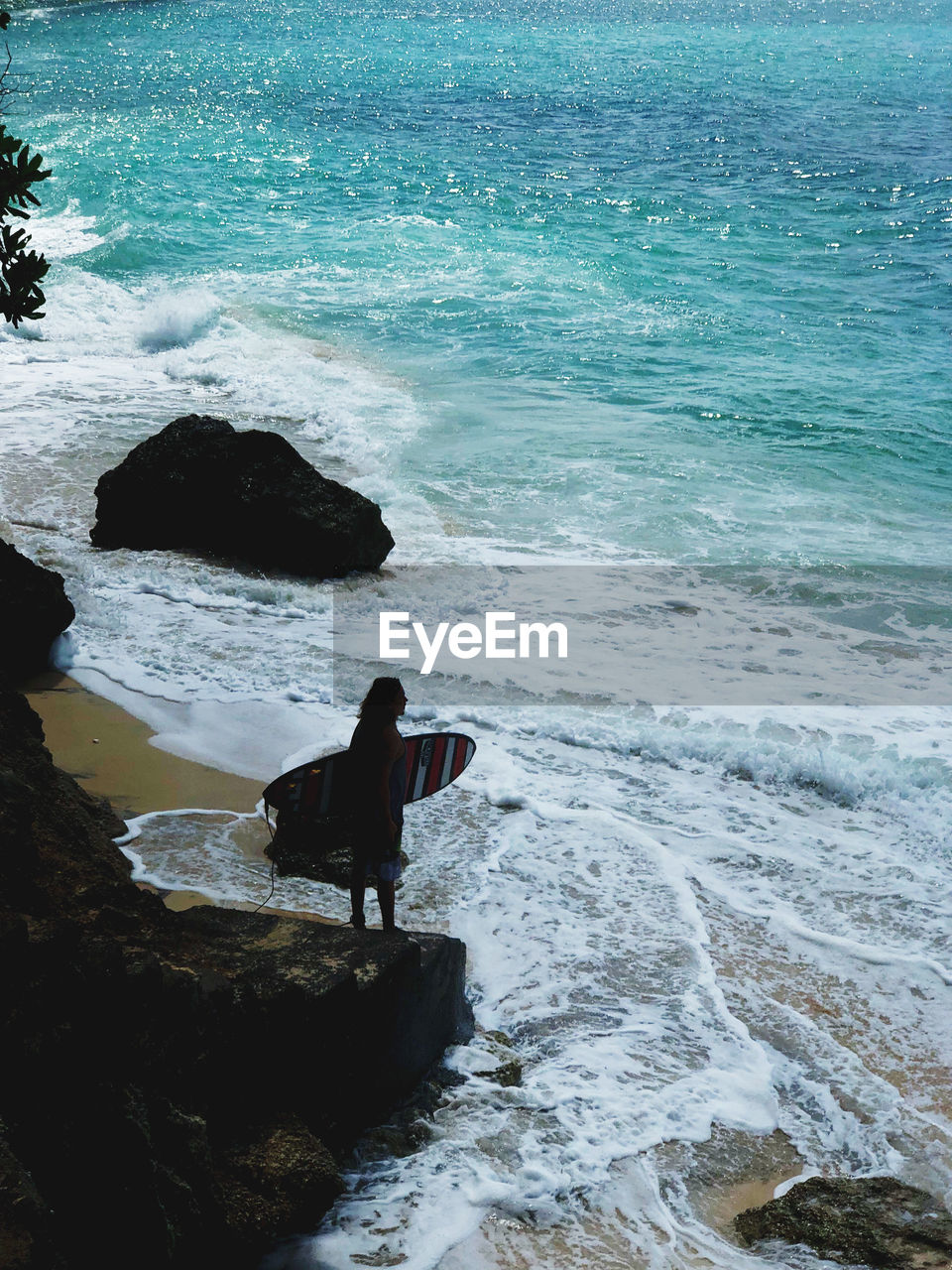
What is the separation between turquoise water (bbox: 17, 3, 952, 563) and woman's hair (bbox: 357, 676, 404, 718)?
7.16 metres

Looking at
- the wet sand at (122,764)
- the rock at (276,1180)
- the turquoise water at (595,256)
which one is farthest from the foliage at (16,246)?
the turquoise water at (595,256)

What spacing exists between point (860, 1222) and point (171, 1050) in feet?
9.08

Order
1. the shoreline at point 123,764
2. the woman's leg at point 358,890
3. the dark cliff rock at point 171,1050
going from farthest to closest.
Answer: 1. the shoreline at point 123,764
2. the woman's leg at point 358,890
3. the dark cliff rock at point 171,1050

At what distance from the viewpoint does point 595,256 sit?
2603 centimetres

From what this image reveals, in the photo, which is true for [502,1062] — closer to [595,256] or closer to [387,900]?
[387,900]

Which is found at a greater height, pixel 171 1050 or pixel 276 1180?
pixel 171 1050

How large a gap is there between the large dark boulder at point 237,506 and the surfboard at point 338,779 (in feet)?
14.6

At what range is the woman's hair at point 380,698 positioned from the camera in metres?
5.47

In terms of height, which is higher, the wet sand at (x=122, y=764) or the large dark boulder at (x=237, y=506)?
the large dark boulder at (x=237, y=506)

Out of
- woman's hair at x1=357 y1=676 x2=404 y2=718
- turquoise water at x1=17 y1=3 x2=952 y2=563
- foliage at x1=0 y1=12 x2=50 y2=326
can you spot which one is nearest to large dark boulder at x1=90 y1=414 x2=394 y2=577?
turquoise water at x1=17 y1=3 x2=952 y2=563

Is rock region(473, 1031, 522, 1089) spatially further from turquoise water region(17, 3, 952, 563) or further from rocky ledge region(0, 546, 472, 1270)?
turquoise water region(17, 3, 952, 563)

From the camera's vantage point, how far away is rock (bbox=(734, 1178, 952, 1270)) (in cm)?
416

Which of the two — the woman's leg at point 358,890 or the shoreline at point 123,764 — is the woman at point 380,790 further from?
the shoreline at point 123,764

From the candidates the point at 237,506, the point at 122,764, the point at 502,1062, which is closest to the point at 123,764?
the point at 122,764
